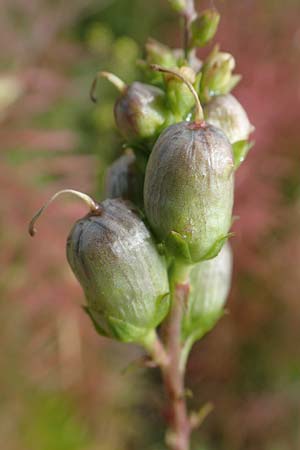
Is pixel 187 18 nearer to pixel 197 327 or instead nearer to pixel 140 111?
pixel 140 111

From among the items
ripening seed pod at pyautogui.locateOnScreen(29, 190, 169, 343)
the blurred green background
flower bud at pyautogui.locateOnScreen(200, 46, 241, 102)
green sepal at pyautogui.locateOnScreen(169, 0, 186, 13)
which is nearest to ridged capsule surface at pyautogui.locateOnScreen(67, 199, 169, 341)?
ripening seed pod at pyautogui.locateOnScreen(29, 190, 169, 343)

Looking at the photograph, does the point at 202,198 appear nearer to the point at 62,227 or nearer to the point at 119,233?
the point at 119,233

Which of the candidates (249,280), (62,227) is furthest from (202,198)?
(249,280)

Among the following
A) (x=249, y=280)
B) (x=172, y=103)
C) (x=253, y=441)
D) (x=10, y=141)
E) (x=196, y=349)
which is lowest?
(x=253, y=441)

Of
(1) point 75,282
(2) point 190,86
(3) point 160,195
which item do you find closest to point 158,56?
(2) point 190,86

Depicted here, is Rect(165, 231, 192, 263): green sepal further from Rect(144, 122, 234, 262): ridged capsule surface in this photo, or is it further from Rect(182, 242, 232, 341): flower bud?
Rect(182, 242, 232, 341): flower bud

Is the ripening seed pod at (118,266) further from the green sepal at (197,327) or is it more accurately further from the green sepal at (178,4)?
the green sepal at (178,4)

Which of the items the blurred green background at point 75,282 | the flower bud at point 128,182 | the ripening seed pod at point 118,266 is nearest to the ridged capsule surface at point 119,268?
the ripening seed pod at point 118,266
